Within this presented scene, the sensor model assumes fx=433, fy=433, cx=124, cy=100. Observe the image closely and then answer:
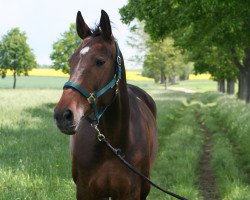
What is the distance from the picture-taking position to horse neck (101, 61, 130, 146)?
445 cm

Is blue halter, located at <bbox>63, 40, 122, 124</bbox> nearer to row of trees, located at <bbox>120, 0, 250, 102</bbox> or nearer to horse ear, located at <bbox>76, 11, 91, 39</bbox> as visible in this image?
horse ear, located at <bbox>76, 11, 91, 39</bbox>

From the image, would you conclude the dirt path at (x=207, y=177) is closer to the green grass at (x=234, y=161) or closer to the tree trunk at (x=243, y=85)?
the green grass at (x=234, y=161)

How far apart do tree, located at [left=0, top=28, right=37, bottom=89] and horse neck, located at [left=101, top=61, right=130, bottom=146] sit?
235ft

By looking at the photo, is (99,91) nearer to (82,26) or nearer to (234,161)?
(82,26)

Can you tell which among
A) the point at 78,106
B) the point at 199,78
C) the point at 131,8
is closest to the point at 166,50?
the point at 131,8

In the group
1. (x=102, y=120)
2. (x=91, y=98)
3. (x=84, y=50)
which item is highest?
(x=84, y=50)

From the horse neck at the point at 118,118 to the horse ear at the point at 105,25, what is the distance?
17.0 inches

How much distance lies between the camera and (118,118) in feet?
14.9

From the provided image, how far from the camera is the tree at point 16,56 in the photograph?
7506 cm

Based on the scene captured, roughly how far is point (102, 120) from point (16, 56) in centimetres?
7441

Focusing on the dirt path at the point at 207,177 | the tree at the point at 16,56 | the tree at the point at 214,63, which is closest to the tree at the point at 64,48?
the tree at the point at 16,56

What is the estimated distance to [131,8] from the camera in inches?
643

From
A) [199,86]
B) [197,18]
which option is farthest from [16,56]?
[197,18]

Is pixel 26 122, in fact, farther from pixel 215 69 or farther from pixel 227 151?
pixel 215 69
